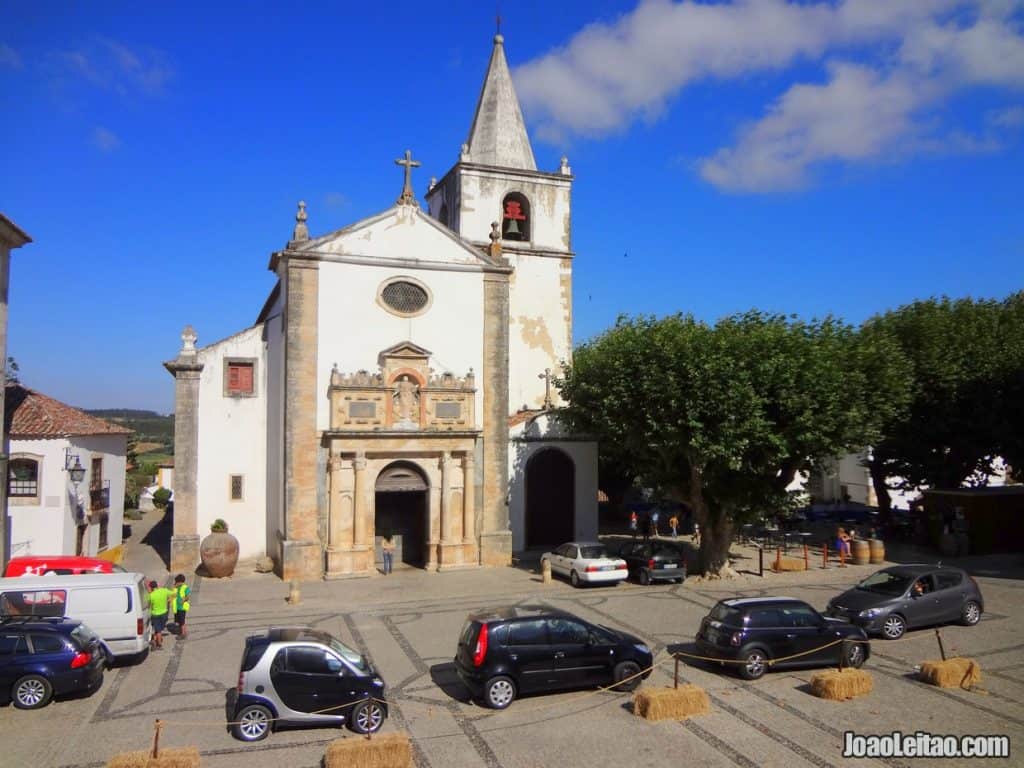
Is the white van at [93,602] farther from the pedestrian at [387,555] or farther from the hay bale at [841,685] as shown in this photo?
the hay bale at [841,685]

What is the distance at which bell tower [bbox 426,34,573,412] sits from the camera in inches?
1329

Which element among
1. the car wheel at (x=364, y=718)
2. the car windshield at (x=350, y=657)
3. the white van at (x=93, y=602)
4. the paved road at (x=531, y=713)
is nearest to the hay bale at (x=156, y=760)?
the paved road at (x=531, y=713)

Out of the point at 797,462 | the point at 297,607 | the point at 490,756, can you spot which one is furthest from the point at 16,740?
the point at 797,462

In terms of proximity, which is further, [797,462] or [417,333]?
[417,333]

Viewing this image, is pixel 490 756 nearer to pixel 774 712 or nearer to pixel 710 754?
pixel 710 754

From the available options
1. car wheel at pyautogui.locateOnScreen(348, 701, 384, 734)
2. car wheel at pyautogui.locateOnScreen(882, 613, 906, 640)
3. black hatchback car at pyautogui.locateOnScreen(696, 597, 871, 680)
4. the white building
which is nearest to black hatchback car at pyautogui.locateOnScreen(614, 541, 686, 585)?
car wheel at pyautogui.locateOnScreen(882, 613, 906, 640)

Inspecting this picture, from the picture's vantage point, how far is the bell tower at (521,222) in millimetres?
33750

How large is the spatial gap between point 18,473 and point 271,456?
7716 mm

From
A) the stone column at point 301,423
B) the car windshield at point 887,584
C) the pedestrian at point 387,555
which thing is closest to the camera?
the car windshield at point 887,584

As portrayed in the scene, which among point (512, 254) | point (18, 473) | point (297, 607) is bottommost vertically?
point (297, 607)

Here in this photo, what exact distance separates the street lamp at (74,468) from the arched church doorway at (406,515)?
364 inches

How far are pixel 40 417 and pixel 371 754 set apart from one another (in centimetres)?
2140

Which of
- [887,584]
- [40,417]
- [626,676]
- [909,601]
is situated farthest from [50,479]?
[909,601]

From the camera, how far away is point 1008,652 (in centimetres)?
1642
